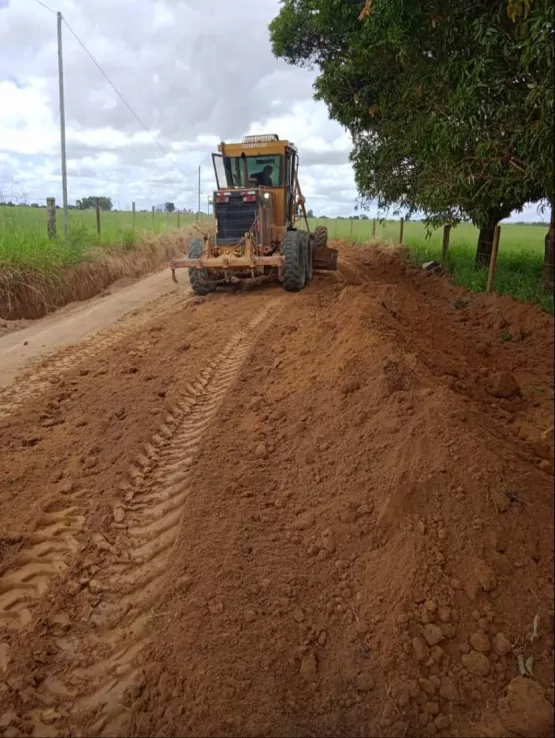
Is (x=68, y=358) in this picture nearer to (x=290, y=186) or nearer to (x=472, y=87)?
(x=472, y=87)

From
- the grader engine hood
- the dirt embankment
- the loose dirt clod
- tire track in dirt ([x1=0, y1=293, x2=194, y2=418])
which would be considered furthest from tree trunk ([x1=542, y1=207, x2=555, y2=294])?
the dirt embankment

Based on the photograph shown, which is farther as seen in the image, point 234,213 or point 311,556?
point 234,213

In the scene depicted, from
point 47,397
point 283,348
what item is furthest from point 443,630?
point 47,397

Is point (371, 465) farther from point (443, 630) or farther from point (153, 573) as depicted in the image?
point (153, 573)

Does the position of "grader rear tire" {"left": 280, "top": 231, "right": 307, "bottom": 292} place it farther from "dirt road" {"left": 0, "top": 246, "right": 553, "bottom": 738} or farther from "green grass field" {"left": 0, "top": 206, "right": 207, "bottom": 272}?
"dirt road" {"left": 0, "top": 246, "right": 553, "bottom": 738}

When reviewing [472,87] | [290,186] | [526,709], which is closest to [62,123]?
[290,186]

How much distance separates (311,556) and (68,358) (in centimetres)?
543

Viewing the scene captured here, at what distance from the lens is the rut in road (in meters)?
2.42

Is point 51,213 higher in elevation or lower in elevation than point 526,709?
higher

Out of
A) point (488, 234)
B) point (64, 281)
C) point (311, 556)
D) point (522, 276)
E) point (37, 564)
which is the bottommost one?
point (37, 564)

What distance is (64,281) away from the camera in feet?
38.9

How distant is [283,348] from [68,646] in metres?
4.08

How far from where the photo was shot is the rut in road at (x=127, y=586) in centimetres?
242

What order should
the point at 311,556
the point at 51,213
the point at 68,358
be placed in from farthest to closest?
1. the point at 51,213
2. the point at 68,358
3. the point at 311,556
